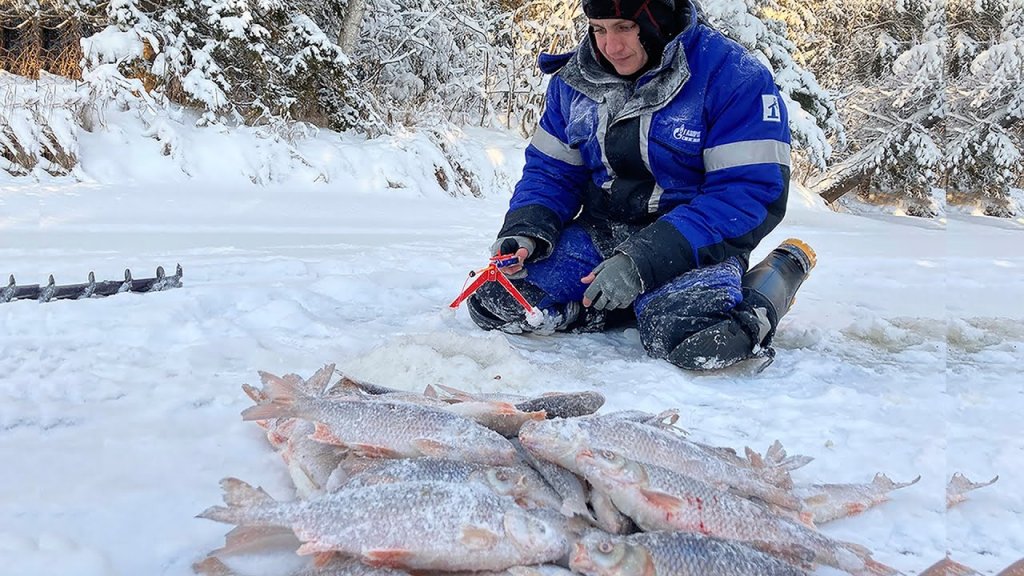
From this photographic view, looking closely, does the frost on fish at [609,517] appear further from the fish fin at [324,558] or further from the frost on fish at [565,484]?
the fish fin at [324,558]

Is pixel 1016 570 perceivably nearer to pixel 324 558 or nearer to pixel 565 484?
pixel 565 484

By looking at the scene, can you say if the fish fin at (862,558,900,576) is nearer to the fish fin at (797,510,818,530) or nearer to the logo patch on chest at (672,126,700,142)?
the fish fin at (797,510,818,530)

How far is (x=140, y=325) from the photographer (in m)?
2.90

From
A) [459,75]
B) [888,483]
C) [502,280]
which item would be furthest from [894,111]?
[888,483]

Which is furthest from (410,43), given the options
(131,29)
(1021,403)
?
(1021,403)

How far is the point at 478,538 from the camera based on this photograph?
4.52ft

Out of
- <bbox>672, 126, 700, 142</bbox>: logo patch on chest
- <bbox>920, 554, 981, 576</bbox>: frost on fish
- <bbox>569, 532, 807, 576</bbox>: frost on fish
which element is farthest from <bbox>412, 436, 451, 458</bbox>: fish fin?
<bbox>672, 126, 700, 142</bbox>: logo patch on chest

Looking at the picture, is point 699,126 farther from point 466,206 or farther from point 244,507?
point 466,206

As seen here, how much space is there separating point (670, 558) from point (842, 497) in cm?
76

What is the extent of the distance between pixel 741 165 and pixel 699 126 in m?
0.25

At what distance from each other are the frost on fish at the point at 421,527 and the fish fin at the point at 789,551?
43cm

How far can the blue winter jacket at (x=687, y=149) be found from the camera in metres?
3.08

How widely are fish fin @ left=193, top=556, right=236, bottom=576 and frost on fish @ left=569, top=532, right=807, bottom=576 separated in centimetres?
71

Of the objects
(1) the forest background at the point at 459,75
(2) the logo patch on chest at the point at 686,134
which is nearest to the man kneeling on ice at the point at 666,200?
(2) the logo patch on chest at the point at 686,134
